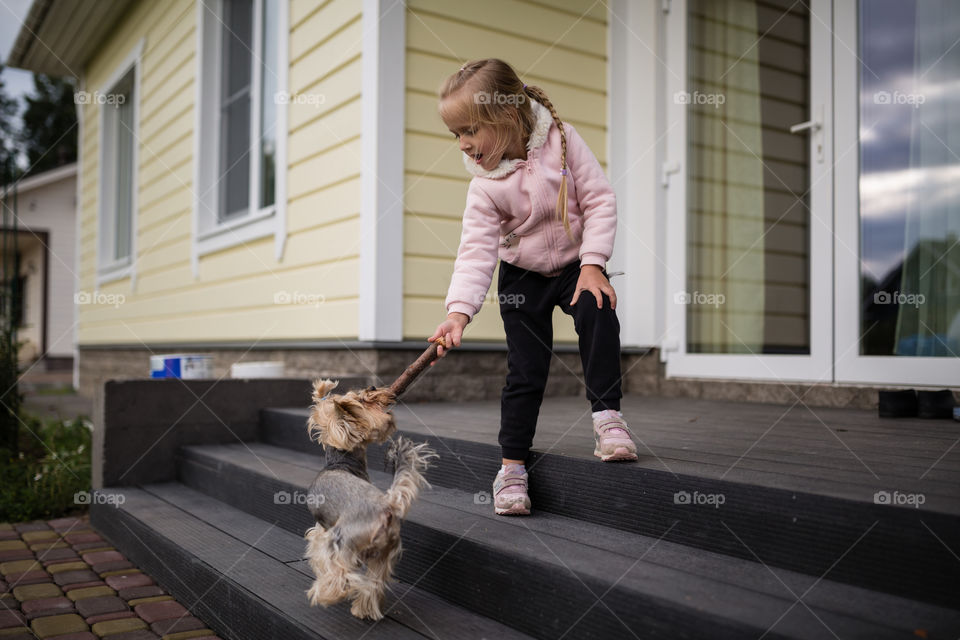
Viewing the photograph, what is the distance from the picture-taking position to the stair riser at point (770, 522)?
156cm

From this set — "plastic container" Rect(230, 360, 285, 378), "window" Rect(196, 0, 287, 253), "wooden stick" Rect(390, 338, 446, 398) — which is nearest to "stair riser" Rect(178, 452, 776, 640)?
"wooden stick" Rect(390, 338, 446, 398)

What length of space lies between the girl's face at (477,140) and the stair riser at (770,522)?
98cm

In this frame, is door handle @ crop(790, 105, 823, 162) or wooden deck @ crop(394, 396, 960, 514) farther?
door handle @ crop(790, 105, 823, 162)

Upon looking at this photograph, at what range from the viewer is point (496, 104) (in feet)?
7.57

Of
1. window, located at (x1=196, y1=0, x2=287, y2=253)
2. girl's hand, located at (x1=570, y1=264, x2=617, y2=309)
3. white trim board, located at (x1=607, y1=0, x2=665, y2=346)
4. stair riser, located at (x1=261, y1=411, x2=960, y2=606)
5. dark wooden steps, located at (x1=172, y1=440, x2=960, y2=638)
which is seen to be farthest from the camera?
window, located at (x1=196, y1=0, x2=287, y2=253)

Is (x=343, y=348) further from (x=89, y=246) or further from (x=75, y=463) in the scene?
(x=89, y=246)

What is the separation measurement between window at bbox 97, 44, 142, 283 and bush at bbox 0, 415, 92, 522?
4.20 m

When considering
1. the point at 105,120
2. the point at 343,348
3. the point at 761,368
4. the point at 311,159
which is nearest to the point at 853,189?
the point at 761,368

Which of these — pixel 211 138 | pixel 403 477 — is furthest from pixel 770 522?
pixel 211 138

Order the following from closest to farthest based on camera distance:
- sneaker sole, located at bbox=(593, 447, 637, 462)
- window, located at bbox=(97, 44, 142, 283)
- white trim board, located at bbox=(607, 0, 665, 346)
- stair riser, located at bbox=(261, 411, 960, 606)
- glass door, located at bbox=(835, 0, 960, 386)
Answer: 1. stair riser, located at bbox=(261, 411, 960, 606)
2. sneaker sole, located at bbox=(593, 447, 637, 462)
3. glass door, located at bbox=(835, 0, 960, 386)
4. white trim board, located at bbox=(607, 0, 665, 346)
5. window, located at bbox=(97, 44, 142, 283)

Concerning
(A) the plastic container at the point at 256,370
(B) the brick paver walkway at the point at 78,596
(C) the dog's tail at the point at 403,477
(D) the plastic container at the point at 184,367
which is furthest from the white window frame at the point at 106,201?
(C) the dog's tail at the point at 403,477

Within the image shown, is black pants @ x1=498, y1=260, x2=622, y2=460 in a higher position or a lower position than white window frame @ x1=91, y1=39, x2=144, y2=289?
lower

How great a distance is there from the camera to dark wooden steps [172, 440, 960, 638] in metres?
1.46

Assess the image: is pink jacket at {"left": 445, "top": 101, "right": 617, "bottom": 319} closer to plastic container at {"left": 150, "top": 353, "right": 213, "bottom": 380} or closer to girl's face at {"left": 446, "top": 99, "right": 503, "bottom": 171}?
girl's face at {"left": 446, "top": 99, "right": 503, "bottom": 171}
